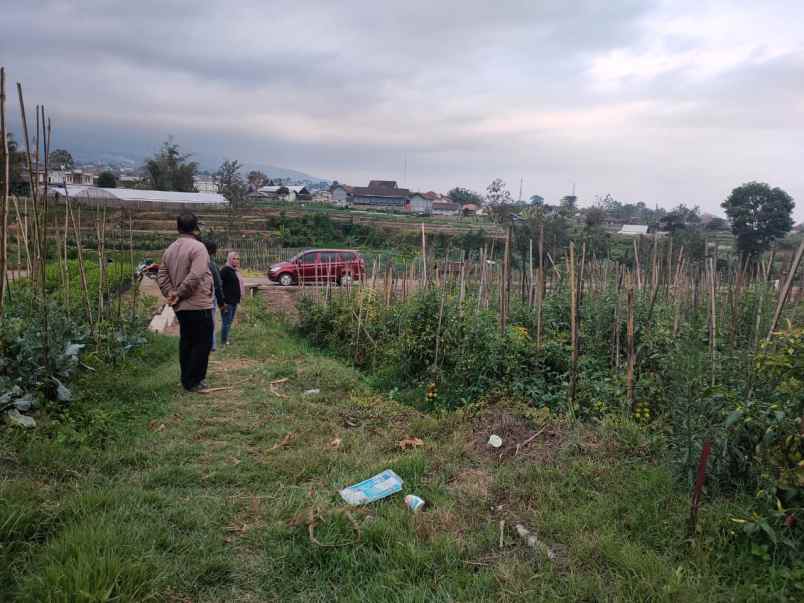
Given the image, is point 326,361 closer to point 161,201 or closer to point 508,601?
point 508,601

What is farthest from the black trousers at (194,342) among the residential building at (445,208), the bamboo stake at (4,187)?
the residential building at (445,208)

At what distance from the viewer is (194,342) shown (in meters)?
4.73

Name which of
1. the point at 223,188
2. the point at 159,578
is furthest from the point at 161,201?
the point at 159,578

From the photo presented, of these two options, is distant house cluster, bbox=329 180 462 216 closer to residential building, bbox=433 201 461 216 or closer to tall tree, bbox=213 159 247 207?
residential building, bbox=433 201 461 216

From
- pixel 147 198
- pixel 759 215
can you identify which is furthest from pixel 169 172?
pixel 759 215

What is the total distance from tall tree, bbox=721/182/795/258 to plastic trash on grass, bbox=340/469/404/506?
25.2m

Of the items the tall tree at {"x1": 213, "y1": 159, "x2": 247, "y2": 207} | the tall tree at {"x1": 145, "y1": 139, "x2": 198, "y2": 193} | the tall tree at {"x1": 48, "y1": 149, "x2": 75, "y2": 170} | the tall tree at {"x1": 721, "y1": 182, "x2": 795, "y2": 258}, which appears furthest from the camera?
the tall tree at {"x1": 145, "y1": 139, "x2": 198, "y2": 193}

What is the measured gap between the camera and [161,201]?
118 ft

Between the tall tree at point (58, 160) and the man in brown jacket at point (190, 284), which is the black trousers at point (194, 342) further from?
the tall tree at point (58, 160)

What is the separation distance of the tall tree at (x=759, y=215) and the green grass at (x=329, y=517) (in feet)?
80.9

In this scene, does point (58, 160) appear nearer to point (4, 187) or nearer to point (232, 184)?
point (4, 187)

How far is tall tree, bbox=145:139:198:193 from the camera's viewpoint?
45.8 meters

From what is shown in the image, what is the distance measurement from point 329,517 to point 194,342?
266cm

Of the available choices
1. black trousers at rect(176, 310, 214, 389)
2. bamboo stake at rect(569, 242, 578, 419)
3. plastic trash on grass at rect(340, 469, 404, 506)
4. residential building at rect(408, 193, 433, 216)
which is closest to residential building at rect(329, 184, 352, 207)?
residential building at rect(408, 193, 433, 216)
